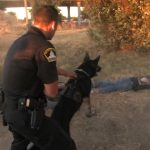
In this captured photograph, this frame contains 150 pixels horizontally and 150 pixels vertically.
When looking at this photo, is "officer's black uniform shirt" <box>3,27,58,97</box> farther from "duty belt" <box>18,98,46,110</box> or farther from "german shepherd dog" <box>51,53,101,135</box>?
"german shepherd dog" <box>51,53,101,135</box>

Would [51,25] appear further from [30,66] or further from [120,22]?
[120,22]

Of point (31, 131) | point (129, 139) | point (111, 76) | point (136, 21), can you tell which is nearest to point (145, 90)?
point (111, 76)

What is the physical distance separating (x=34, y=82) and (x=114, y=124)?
116 inches

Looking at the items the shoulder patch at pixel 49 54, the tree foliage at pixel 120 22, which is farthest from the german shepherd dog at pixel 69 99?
the tree foliage at pixel 120 22

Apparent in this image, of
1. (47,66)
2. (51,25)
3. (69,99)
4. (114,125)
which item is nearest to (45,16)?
(51,25)

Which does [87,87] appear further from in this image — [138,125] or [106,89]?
[106,89]

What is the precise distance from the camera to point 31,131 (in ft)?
14.6

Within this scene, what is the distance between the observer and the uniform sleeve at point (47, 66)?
4.23 metres

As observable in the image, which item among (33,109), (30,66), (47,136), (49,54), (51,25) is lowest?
(47,136)

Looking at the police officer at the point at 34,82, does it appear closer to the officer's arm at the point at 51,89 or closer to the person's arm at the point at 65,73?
the officer's arm at the point at 51,89

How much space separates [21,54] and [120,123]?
10.5 feet

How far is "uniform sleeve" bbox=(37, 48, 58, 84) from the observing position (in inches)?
167

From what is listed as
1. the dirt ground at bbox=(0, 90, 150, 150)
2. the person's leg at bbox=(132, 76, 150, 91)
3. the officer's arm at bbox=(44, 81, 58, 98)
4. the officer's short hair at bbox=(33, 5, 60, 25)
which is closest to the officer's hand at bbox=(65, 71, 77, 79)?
the officer's arm at bbox=(44, 81, 58, 98)

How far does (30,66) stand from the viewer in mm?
4332
